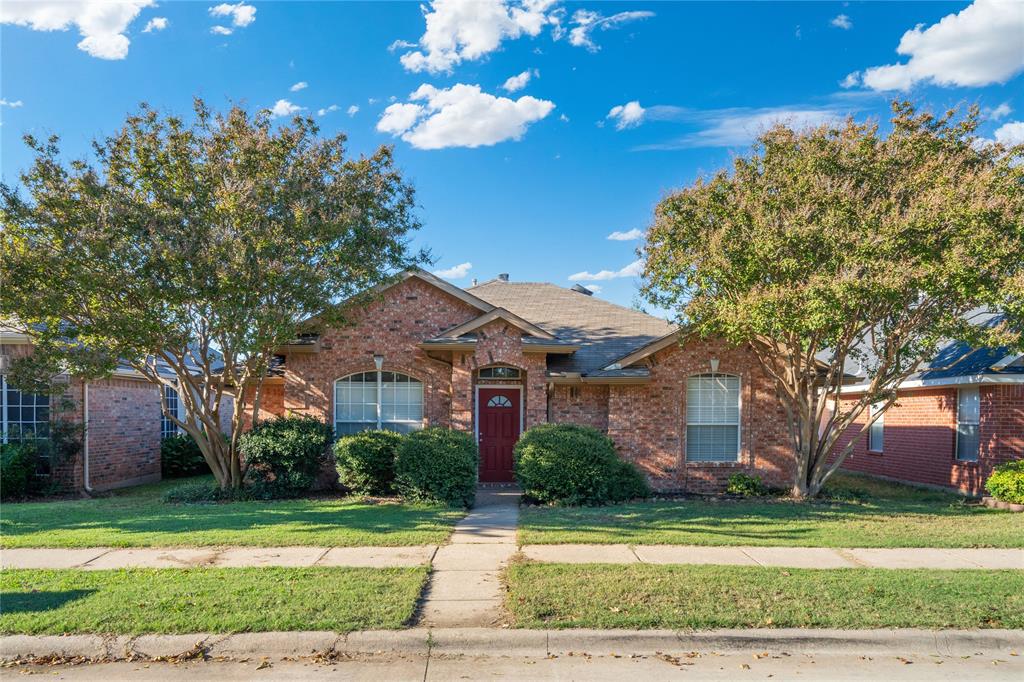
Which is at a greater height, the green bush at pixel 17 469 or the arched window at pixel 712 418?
the arched window at pixel 712 418

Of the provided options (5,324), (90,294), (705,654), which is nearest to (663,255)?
(705,654)

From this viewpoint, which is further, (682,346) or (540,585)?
(682,346)

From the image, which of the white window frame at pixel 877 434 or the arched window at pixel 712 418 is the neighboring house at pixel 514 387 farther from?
the white window frame at pixel 877 434

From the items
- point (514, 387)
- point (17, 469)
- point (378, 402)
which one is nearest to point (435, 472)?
point (378, 402)

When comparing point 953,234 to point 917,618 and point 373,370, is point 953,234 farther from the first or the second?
point 373,370

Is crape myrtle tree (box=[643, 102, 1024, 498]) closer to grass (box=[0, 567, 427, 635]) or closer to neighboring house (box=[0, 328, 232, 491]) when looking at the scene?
grass (box=[0, 567, 427, 635])

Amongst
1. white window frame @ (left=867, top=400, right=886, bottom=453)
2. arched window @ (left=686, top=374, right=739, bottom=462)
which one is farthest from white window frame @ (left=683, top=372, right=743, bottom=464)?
white window frame @ (left=867, top=400, right=886, bottom=453)

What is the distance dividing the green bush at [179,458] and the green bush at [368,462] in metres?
7.22

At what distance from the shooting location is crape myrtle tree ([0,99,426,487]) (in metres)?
10.9

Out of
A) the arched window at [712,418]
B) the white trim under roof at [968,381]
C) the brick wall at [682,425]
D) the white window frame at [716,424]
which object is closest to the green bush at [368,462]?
the brick wall at [682,425]

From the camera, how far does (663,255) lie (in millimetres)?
13367

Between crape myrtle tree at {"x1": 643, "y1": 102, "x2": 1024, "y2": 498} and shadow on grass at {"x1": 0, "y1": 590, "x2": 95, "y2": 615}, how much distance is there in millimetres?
9864

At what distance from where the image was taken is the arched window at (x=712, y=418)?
15.3m

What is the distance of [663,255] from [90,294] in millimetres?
9930
